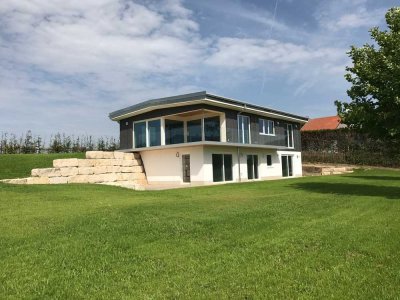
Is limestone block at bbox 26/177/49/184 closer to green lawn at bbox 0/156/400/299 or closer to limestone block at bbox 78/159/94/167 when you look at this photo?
limestone block at bbox 78/159/94/167

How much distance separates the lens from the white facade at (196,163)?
80.2 ft

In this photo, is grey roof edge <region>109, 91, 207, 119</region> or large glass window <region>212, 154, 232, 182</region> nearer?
grey roof edge <region>109, 91, 207, 119</region>

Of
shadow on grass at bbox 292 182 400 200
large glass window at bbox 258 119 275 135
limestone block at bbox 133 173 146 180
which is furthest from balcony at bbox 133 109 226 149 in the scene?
shadow on grass at bbox 292 182 400 200

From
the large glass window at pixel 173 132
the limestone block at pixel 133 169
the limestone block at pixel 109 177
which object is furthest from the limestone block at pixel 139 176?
the large glass window at pixel 173 132

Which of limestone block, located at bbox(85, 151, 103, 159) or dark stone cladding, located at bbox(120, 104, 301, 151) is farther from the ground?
dark stone cladding, located at bbox(120, 104, 301, 151)

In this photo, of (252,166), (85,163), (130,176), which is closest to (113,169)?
(130,176)

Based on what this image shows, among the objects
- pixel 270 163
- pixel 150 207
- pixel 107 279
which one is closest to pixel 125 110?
pixel 270 163

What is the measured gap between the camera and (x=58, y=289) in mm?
4555

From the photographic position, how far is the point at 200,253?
600 cm

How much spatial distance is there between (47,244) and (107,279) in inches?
83.3

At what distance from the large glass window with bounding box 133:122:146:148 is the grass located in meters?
5.53

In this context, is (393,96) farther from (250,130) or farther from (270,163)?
(270,163)

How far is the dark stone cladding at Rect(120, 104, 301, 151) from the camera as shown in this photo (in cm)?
2594

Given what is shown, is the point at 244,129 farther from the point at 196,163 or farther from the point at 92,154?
the point at 92,154
